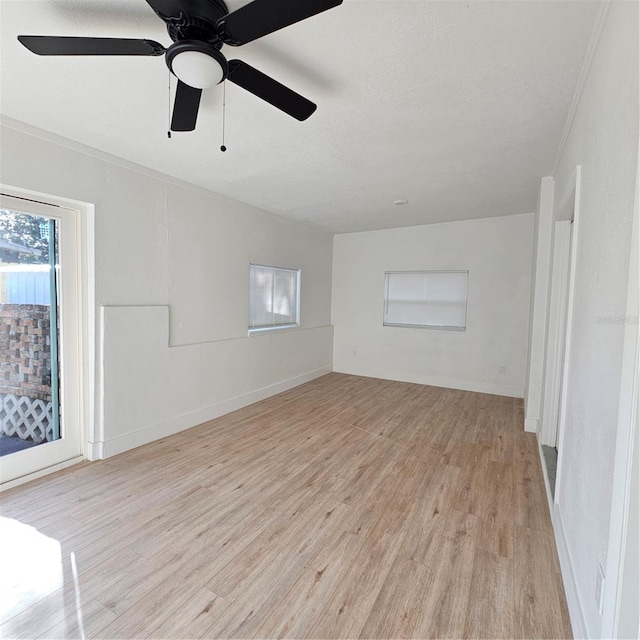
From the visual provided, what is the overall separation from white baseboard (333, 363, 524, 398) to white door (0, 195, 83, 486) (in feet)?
14.2

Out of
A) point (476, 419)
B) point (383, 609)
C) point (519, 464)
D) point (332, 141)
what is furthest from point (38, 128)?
point (476, 419)

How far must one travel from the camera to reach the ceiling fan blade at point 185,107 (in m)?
1.67

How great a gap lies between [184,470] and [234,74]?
8.85 feet

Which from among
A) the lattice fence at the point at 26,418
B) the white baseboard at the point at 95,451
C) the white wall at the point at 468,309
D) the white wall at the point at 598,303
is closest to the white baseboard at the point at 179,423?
the white baseboard at the point at 95,451

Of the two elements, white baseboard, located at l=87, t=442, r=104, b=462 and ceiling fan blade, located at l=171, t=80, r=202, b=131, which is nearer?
ceiling fan blade, located at l=171, t=80, r=202, b=131

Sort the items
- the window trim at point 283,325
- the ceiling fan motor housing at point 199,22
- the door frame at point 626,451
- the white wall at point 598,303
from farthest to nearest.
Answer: the window trim at point 283,325
the ceiling fan motor housing at point 199,22
the white wall at point 598,303
the door frame at point 626,451

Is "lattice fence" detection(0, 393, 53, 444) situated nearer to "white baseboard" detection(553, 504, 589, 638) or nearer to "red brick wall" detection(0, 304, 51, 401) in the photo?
"red brick wall" detection(0, 304, 51, 401)

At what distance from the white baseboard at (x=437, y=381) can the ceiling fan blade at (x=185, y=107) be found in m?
4.93

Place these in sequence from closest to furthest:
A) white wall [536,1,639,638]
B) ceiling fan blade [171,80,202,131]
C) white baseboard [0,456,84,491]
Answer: white wall [536,1,639,638]
ceiling fan blade [171,80,202,131]
white baseboard [0,456,84,491]

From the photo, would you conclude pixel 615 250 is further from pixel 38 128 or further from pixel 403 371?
pixel 403 371

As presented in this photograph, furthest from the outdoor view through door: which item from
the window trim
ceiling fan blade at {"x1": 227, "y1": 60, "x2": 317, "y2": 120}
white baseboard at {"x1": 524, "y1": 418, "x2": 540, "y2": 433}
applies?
white baseboard at {"x1": 524, "y1": 418, "x2": 540, "y2": 433}

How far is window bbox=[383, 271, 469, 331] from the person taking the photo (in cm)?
546

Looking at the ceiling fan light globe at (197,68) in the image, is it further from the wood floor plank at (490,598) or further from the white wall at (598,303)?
the wood floor plank at (490,598)

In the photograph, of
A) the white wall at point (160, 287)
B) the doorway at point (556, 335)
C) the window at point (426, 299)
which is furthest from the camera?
the window at point (426, 299)
